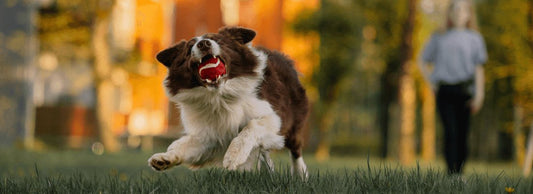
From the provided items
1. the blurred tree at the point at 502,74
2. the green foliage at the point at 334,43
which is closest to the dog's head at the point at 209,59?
the blurred tree at the point at 502,74

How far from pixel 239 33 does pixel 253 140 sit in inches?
32.9

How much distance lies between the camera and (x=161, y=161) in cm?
430

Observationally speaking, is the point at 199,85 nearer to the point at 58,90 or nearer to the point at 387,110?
the point at 58,90

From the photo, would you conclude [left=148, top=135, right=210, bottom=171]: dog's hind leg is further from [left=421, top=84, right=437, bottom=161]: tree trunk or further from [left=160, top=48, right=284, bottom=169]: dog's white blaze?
[left=421, top=84, right=437, bottom=161]: tree trunk

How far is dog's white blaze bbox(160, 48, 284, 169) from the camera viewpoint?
454cm

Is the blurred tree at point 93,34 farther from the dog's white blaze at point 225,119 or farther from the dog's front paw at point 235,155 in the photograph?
the dog's front paw at point 235,155

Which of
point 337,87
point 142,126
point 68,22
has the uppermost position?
point 68,22

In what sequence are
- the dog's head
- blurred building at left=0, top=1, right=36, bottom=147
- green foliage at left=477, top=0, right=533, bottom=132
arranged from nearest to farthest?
the dog's head, blurred building at left=0, top=1, right=36, bottom=147, green foliage at left=477, top=0, right=533, bottom=132

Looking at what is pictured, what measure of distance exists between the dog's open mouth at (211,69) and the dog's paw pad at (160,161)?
593 mm

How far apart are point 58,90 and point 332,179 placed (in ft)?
51.5

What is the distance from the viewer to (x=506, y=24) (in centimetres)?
2148

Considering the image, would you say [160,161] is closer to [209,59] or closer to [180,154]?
[180,154]

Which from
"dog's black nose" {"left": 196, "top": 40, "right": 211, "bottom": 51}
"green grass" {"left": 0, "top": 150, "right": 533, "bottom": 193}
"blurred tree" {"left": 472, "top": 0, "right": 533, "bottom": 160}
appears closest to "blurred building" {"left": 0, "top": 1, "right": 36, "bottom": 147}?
"green grass" {"left": 0, "top": 150, "right": 533, "bottom": 193}

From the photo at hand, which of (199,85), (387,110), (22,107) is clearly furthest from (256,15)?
(199,85)
